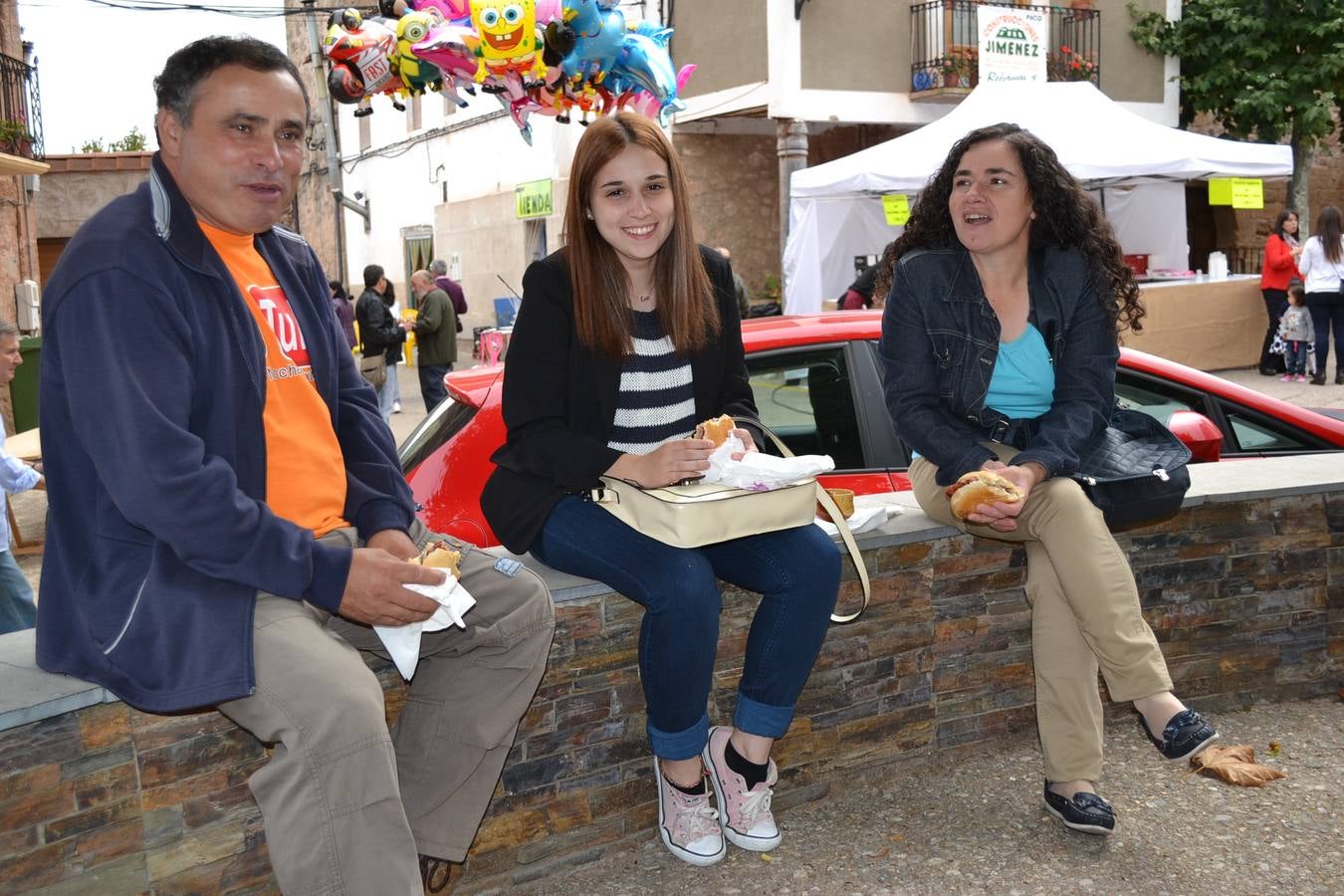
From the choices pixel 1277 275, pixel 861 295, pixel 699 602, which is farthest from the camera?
pixel 1277 275

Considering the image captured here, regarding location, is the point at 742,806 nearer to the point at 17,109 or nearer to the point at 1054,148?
the point at 1054,148

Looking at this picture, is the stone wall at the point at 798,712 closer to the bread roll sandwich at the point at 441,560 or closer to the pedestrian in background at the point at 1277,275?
the bread roll sandwich at the point at 441,560

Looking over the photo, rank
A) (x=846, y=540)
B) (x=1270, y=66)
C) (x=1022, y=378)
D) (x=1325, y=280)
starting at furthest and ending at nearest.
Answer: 1. (x=1270, y=66)
2. (x=1325, y=280)
3. (x=1022, y=378)
4. (x=846, y=540)

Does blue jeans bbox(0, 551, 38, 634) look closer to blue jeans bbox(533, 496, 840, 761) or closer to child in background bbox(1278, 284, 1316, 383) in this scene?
blue jeans bbox(533, 496, 840, 761)

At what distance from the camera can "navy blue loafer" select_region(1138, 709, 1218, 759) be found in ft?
10.4

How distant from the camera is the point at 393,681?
2871 millimetres

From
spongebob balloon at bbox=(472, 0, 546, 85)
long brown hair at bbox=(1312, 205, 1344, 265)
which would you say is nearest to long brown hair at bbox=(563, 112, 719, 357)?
spongebob balloon at bbox=(472, 0, 546, 85)

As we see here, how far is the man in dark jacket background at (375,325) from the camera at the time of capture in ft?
42.9

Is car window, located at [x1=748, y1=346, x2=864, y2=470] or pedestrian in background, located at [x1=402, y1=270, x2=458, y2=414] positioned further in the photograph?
pedestrian in background, located at [x1=402, y1=270, x2=458, y2=414]

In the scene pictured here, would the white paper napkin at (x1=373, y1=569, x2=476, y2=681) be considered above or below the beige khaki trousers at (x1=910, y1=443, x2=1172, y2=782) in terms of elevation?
above

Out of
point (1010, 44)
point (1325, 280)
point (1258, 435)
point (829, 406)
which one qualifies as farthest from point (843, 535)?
point (1010, 44)

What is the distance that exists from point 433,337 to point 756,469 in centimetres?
1126

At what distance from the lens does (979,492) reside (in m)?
3.28

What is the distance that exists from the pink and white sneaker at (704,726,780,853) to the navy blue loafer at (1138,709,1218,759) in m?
1.01
